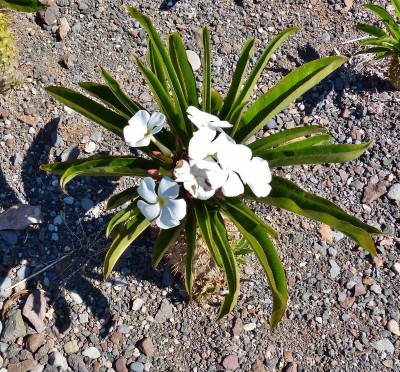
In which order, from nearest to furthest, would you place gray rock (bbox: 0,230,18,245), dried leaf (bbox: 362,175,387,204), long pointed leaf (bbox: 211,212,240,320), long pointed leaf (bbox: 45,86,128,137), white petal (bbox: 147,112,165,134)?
white petal (bbox: 147,112,165,134)
long pointed leaf (bbox: 211,212,240,320)
long pointed leaf (bbox: 45,86,128,137)
gray rock (bbox: 0,230,18,245)
dried leaf (bbox: 362,175,387,204)

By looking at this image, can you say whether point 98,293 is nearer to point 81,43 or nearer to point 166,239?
point 166,239

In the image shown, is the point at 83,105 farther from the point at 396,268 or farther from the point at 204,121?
the point at 396,268

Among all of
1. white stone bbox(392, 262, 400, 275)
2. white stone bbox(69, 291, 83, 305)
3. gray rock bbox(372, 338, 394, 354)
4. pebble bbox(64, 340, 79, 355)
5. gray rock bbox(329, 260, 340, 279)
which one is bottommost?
pebble bbox(64, 340, 79, 355)

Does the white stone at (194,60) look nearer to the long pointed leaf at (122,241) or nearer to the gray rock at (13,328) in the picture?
the long pointed leaf at (122,241)

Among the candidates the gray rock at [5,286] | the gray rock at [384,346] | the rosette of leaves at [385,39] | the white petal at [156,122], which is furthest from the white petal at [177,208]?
the rosette of leaves at [385,39]

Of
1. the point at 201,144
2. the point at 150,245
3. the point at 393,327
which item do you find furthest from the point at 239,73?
the point at 393,327

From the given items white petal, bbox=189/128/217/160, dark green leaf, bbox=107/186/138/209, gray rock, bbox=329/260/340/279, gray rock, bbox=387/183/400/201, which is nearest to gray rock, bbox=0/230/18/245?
dark green leaf, bbox=107/186/138/209

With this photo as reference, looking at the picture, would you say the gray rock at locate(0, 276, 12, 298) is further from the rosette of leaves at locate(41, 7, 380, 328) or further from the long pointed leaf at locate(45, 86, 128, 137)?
the long pointed leaf at locate(45, 86, 128, 137)
